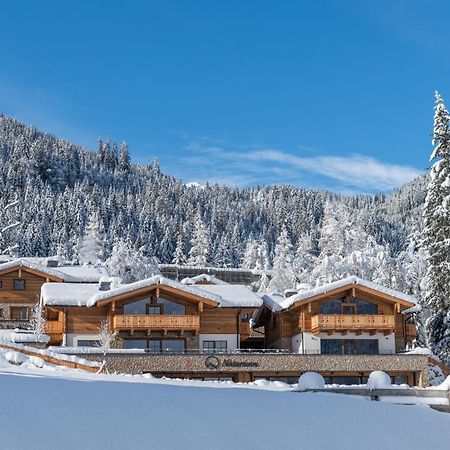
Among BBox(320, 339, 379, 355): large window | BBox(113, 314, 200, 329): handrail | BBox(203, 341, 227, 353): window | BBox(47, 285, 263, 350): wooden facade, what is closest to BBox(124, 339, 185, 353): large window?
BBox(47, 285, 263, 350): wooden facade

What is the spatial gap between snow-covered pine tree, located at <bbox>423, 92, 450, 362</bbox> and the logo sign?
40.3ft

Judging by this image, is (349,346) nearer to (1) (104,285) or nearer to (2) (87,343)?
(1) (104,285)

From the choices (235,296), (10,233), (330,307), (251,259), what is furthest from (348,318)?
(251,259)

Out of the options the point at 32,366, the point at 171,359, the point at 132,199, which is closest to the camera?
the point at 32,366

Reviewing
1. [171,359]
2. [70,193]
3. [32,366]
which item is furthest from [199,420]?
[70,193]

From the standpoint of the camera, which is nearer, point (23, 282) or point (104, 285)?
point (104, 285)

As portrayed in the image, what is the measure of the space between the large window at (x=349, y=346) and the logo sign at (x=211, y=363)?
22.8 ft

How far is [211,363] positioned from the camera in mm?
38969

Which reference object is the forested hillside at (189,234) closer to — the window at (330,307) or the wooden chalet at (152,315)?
the window at (330,307)

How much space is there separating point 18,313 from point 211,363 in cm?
2147

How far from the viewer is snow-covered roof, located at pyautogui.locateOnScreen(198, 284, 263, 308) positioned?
43.3m

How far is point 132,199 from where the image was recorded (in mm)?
192125

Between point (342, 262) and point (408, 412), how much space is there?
183 feet

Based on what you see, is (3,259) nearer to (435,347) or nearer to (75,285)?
(75,285)
